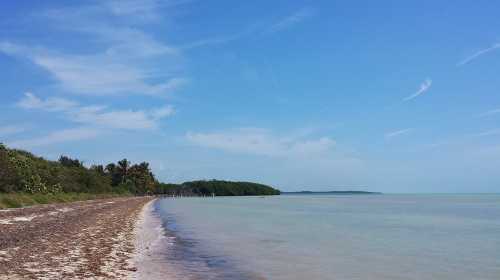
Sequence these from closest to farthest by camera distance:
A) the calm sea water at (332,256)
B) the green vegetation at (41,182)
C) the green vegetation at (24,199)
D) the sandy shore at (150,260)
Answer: the sandy shore at (150,260), the calm sea water at (332,256), the green vegetation at (24,199), the green vegetation at (41,182)

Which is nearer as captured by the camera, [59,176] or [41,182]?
[41,182]

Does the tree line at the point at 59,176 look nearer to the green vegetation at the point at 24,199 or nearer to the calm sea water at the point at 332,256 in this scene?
the green vegetation at the point at 24,199

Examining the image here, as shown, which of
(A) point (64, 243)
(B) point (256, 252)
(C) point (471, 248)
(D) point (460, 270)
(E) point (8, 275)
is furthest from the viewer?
(C) point (471, 248)

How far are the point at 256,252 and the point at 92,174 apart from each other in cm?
9149

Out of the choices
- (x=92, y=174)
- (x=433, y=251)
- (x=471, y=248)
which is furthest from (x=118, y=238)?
(x=92, y=174)

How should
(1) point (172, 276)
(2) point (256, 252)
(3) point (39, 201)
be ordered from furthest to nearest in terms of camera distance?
(3) point (39, 201), (2) point (256, 252), (1) point (172, 276)

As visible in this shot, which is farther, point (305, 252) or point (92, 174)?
point (92, 174)

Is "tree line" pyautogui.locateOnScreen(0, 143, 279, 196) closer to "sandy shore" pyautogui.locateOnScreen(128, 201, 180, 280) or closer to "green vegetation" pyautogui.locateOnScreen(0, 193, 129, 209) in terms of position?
"green vegetation" pyautogui.locateOnScreen(0, 193, 129, 209)

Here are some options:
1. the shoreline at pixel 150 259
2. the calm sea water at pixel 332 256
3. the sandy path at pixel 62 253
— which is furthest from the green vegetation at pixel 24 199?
the calm sea water at pixel 332 256

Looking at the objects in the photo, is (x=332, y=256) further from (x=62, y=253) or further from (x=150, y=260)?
(x=62, y=253)

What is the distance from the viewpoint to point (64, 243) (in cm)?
1895

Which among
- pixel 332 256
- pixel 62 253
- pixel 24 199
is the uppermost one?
pixel 24 199

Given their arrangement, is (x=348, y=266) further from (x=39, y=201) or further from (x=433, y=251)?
Result: (x=39, y=201)

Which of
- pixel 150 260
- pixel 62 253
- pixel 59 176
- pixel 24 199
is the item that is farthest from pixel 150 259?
pixel 59 176
